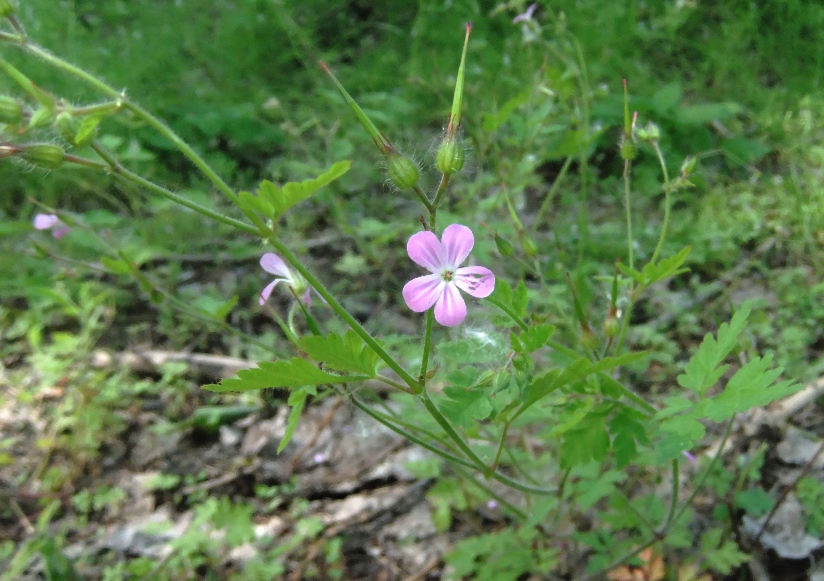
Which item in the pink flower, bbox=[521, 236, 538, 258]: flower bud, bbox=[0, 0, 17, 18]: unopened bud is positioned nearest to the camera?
bbox=[0, 0, 17, 18]: unopened bud

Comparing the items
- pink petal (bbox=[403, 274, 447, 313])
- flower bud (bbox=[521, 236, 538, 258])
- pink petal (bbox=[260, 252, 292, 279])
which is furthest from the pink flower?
flower bud (bbox=[521, 236, 538, 258])

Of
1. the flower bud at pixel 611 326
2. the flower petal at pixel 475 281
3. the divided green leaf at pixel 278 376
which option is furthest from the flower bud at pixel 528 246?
the divided green leaf at pixel 278 376

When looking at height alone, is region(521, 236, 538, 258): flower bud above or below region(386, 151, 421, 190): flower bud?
above

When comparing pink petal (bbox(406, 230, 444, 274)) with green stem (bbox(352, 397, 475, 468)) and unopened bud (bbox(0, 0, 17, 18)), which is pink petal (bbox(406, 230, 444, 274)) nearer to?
green stem (bbox(352, 397, 475, 468))

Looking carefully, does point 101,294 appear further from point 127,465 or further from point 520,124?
point 520,124

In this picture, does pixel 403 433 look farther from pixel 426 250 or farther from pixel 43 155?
pixel 43 155

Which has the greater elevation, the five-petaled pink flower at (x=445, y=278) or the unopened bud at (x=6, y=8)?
the unopened bud at (x=6, y=8)

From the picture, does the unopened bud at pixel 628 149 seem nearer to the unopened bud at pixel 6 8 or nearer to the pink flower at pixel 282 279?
the pink flower at pixel 282 279
